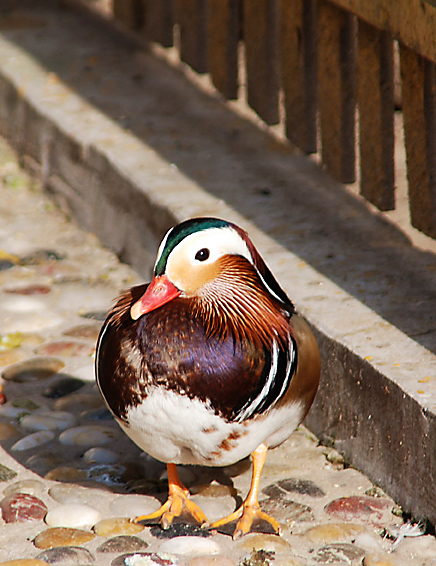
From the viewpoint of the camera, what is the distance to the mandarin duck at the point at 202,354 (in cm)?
242

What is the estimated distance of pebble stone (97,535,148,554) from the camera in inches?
103

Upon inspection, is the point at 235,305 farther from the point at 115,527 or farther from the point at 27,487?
the point at 27,487

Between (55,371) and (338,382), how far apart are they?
4.03ft

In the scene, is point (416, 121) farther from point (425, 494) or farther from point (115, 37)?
point (115, 37)

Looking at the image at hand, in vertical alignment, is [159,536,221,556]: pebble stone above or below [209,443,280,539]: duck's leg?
below

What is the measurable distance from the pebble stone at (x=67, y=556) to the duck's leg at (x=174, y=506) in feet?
0.72

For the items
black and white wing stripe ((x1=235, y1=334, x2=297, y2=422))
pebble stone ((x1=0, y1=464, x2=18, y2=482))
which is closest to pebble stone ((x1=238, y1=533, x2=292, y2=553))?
black and white wing stripe ((x1=235, y1=334, x2=297, y2=422))

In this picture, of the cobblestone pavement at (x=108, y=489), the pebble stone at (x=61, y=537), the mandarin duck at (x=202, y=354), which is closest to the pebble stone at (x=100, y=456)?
the cobblestone pavement at (x=108, y=489)

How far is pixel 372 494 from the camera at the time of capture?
289cm

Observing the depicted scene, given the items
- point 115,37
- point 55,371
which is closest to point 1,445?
point 55,371

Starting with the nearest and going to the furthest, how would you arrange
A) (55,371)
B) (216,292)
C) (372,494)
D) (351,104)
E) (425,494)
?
(216,292) → (425,494) → (372,494) → (55,371) → (351,104)

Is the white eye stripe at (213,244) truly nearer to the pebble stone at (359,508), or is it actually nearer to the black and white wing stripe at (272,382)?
the black and white wing stripe at (272,382)

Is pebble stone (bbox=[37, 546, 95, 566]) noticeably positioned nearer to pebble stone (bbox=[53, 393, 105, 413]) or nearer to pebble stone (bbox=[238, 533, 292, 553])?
pebble stone (bbox=[238, 533, 292, 553])

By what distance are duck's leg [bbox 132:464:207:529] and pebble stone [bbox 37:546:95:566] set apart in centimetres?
22
